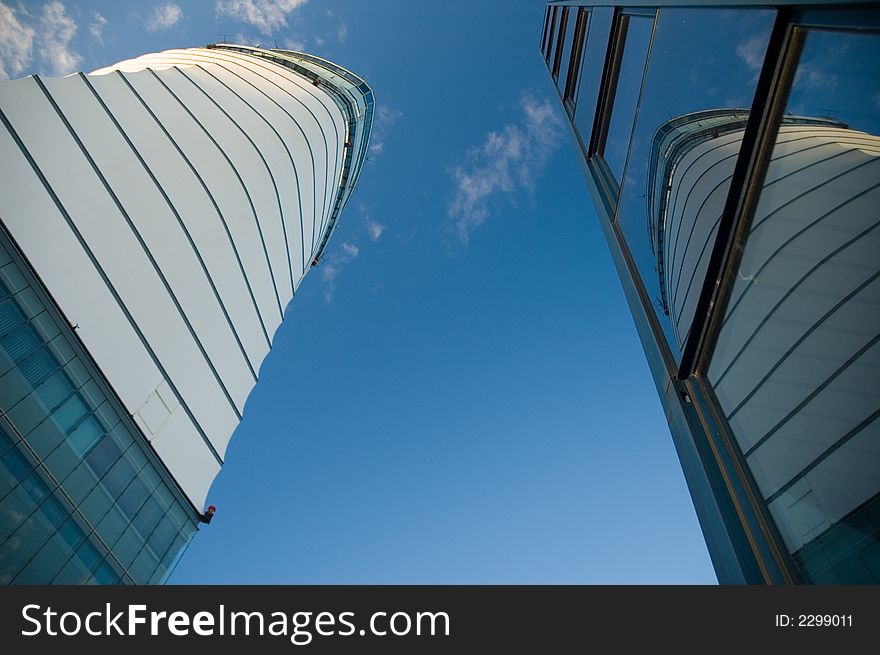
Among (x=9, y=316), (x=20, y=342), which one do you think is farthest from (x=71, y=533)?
(x=9, y=316)

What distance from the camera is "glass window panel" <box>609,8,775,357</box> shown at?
16.6 feet

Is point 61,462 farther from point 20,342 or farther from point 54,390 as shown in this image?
point 20,342

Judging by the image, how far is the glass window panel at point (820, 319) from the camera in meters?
3.40

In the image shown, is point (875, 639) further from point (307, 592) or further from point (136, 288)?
point (136, 288)

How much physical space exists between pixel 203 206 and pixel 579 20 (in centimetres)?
1835

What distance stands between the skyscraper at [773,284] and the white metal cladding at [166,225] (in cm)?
1893

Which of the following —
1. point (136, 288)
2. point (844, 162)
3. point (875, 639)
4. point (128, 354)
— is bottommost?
point (875, 639)

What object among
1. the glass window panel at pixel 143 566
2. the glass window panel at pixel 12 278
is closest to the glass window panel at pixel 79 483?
the glass window panel at pixel 143 566

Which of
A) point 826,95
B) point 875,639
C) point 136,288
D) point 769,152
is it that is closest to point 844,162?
point 826,95

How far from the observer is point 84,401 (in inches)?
661

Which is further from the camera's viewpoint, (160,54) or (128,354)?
(160,54)

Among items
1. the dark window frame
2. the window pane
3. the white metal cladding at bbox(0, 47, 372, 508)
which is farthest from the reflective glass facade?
the dark window frame

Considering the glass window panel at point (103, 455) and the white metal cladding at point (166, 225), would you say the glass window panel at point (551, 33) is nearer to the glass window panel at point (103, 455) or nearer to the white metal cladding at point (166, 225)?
the white metal cladding at point (166, 225)

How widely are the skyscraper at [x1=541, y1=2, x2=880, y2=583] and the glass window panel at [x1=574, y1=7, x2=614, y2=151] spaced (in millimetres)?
4152
